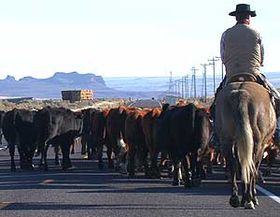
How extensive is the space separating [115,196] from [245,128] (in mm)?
4699

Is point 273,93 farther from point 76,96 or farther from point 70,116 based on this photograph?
point 76,96

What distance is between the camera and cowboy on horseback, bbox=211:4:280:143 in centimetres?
1395

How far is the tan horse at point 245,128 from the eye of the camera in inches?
506

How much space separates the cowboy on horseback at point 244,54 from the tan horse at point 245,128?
0.38 metres

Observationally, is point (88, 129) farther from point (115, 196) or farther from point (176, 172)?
point (115, 196)

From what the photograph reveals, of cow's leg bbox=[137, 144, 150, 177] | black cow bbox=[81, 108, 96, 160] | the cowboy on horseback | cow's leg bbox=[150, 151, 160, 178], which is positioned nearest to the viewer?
the cowboy on horseback

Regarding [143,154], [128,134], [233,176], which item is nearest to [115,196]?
[233,176]

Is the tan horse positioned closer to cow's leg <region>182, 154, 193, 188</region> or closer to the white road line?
the white road line

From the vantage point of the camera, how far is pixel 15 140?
27688 millimetres

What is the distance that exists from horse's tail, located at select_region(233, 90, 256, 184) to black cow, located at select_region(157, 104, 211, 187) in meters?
5.67

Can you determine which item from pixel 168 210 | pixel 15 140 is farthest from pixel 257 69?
pixel 15 140

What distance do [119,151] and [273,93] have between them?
11545 millimetres

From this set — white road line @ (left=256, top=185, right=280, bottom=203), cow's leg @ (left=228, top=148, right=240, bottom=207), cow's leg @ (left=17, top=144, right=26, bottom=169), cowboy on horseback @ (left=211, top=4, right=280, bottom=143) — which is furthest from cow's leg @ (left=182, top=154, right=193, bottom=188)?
cow's leg @ (left=17, top=144, right=26, bottom=169)

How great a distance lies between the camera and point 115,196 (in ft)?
55.5
